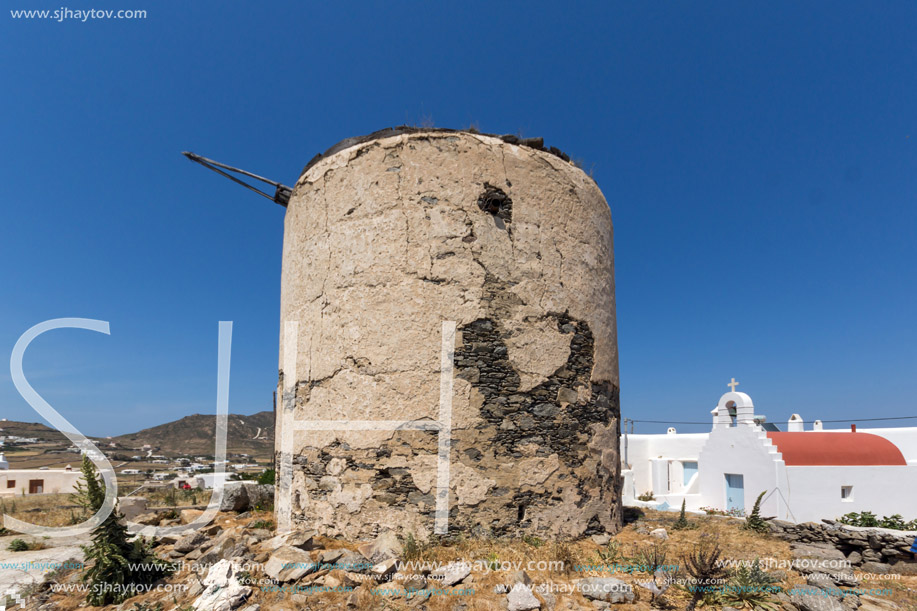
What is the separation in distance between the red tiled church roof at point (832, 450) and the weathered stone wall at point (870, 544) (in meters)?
7.87

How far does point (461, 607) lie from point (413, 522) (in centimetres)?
123

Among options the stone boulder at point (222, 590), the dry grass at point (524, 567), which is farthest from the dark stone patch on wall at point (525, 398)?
the stone boulder at point (222, 590)

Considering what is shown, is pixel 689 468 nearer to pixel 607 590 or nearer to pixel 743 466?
pixel 743 466

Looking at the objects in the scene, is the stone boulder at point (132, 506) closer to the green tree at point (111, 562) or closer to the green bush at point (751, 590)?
the green tree at point (111, 562)

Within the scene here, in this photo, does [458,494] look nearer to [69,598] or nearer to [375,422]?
[375,422]

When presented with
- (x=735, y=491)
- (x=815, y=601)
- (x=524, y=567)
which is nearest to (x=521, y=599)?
(x=524, y=567)

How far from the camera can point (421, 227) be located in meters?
5.57

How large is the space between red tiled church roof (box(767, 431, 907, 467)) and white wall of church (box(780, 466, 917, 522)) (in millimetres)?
250

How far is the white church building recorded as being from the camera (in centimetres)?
1277

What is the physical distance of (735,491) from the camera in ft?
47.0

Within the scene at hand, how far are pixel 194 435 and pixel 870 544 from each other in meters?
38.5

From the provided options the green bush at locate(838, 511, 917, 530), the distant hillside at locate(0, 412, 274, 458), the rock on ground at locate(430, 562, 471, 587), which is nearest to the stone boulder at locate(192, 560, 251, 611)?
the rock on ground at locate(430, 562, 471, 587)

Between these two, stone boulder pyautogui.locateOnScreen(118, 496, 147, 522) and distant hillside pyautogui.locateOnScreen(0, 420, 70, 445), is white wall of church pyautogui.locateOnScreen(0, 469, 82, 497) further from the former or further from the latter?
distant hillside pyautogui.locateOnScreen(0, 420, 70, 445)

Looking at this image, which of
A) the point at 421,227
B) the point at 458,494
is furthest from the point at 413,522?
the point at 421,227
